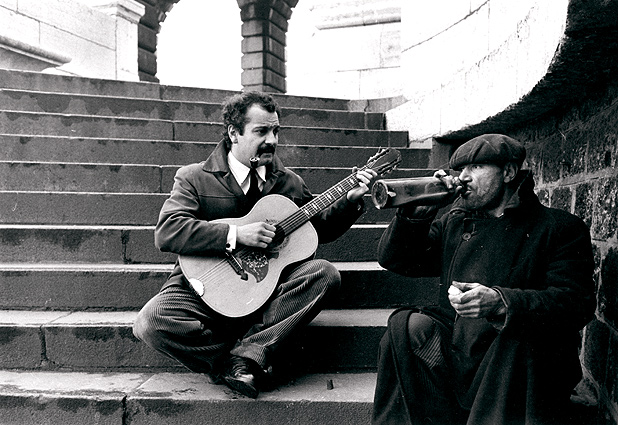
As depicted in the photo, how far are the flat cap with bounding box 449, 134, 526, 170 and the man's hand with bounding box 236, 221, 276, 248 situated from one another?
968 mm

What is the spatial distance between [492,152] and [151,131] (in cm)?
351

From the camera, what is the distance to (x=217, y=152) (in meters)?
3.06

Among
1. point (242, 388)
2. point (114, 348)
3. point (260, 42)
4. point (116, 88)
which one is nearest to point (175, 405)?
point (242, 388)

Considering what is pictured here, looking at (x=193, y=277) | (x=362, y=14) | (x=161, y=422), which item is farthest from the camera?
(x=362, y=14)

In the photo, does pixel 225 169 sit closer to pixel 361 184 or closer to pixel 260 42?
pixel 361 184

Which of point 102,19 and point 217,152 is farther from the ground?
point 102,19

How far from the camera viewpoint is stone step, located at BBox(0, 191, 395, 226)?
150 inches

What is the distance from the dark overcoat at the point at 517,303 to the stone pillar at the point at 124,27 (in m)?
8.68

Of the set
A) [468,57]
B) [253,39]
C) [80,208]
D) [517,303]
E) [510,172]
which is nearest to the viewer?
[517,303]

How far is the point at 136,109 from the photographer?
208 inches

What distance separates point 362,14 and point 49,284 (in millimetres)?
6023

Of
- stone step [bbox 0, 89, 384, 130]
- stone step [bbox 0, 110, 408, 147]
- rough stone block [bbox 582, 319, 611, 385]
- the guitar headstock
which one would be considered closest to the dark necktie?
the guitar headstock

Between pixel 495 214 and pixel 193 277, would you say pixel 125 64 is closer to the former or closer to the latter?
pixel 193 277

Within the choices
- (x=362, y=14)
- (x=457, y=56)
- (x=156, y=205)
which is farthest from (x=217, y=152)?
(x=362, y=14)
